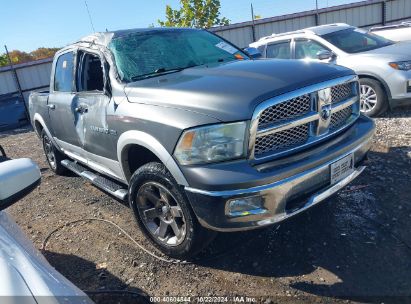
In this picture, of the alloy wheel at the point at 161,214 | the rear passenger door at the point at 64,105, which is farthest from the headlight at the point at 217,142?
the rear passenger door at the point at 64,105

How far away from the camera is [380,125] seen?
596cm

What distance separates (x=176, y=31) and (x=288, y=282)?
2.88m

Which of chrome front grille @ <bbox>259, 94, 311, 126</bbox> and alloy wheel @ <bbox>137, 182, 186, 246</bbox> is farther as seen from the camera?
alloy wheel @ <bbox>137, 182, 186, 246</bbox>

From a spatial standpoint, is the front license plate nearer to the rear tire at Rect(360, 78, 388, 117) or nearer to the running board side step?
the running board side step

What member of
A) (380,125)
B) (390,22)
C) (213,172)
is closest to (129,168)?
(213,172)

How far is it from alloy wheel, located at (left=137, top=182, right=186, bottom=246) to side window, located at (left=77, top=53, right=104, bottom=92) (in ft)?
4.59

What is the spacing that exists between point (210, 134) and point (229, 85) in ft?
1.53

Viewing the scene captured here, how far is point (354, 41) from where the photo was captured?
7.23 metres

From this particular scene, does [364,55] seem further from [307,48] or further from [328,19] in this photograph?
[328,19]

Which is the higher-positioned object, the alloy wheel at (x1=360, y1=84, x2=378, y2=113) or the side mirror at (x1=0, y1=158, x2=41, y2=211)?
the side mirror at (x1=0, y1=158, x2=41, y2=211)

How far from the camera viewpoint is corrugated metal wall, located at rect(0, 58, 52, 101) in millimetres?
14094

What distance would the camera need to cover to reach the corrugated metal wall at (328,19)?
1572cm

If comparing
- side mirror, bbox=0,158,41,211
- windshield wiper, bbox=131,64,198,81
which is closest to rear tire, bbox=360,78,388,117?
windshield wiper, bbox=131,64,198,81

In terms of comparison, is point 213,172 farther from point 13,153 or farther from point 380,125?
point 13,153
